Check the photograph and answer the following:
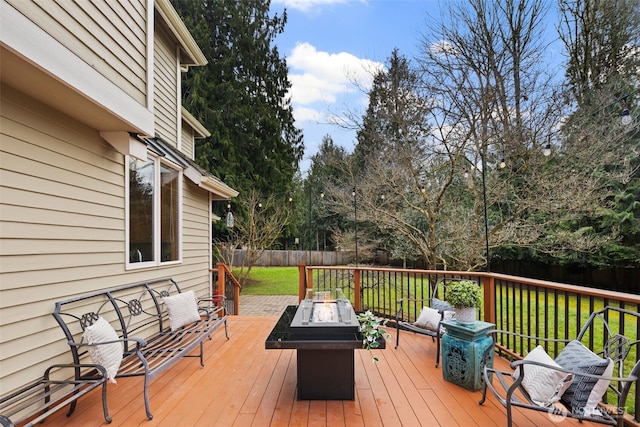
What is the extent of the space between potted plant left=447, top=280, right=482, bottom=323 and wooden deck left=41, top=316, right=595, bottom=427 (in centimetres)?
61

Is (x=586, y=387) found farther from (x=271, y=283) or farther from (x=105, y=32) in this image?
(x=271, y=283)

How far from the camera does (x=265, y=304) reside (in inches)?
367

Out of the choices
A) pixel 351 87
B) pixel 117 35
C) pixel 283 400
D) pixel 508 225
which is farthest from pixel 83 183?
pixel 508 225

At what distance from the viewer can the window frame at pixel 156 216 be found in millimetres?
3545

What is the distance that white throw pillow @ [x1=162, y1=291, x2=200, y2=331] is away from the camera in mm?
3607

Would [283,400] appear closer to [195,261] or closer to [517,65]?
[195,261]

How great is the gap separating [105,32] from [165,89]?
2.62 m

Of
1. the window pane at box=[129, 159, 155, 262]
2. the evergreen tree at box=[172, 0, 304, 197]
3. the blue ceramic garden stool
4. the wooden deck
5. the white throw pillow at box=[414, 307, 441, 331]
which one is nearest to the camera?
the wooden deck

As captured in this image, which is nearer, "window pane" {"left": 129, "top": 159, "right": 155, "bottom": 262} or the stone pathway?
"window pane" {"left": 129, "top": 159, "right": 155, "bottom": 262}

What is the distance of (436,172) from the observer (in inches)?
291

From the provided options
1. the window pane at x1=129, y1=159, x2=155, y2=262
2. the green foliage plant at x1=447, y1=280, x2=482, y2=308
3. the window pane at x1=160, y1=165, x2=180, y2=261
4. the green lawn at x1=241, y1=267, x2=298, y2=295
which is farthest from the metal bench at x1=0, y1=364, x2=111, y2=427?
the green lawn at x1=241, y1=267, x2=298, y2=295

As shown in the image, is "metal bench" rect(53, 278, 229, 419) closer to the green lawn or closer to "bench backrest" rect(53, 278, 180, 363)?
"bench backrest" rect(53, 278, 180, 363)

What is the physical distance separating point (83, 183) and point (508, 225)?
7.21 metres

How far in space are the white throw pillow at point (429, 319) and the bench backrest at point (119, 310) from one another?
2899 mm
